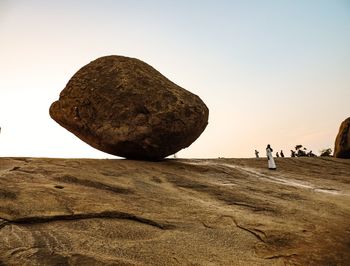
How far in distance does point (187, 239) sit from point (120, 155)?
613 centimetres

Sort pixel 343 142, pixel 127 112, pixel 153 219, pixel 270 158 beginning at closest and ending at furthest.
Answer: pixel 153 219
pixel 127 112
pixel 270 158
pixel 343 142

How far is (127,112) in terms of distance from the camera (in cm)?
1061

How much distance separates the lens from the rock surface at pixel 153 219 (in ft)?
15.0

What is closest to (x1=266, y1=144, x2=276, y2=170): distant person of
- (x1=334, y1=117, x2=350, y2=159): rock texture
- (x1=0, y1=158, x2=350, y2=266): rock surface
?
(x1=0, y1=158, x2=350, y2=266): rock surface

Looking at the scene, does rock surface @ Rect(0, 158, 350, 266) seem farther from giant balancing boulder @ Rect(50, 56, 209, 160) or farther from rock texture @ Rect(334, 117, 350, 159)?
rock texture @ Rect(334, 117, 350, 159)

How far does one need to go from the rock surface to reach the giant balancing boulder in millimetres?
1267

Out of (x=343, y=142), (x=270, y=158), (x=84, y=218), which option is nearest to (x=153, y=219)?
(x=84, y=218)

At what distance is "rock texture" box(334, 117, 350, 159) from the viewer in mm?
21219

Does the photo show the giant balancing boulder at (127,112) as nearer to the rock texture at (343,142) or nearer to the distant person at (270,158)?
the distant person at (270,158)

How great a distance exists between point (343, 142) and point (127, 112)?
16280 mm

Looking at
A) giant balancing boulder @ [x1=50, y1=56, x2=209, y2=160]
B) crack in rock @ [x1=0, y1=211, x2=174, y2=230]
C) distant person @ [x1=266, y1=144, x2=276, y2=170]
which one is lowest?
crack in rock @ [x1=0, y1=211, x2=174, y2=230]

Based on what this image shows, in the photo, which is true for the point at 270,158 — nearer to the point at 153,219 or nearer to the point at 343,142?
the point at 153,219

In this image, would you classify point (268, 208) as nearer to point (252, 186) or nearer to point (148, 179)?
point (252, 186)

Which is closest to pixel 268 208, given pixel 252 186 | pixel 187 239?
pixel 252 186
